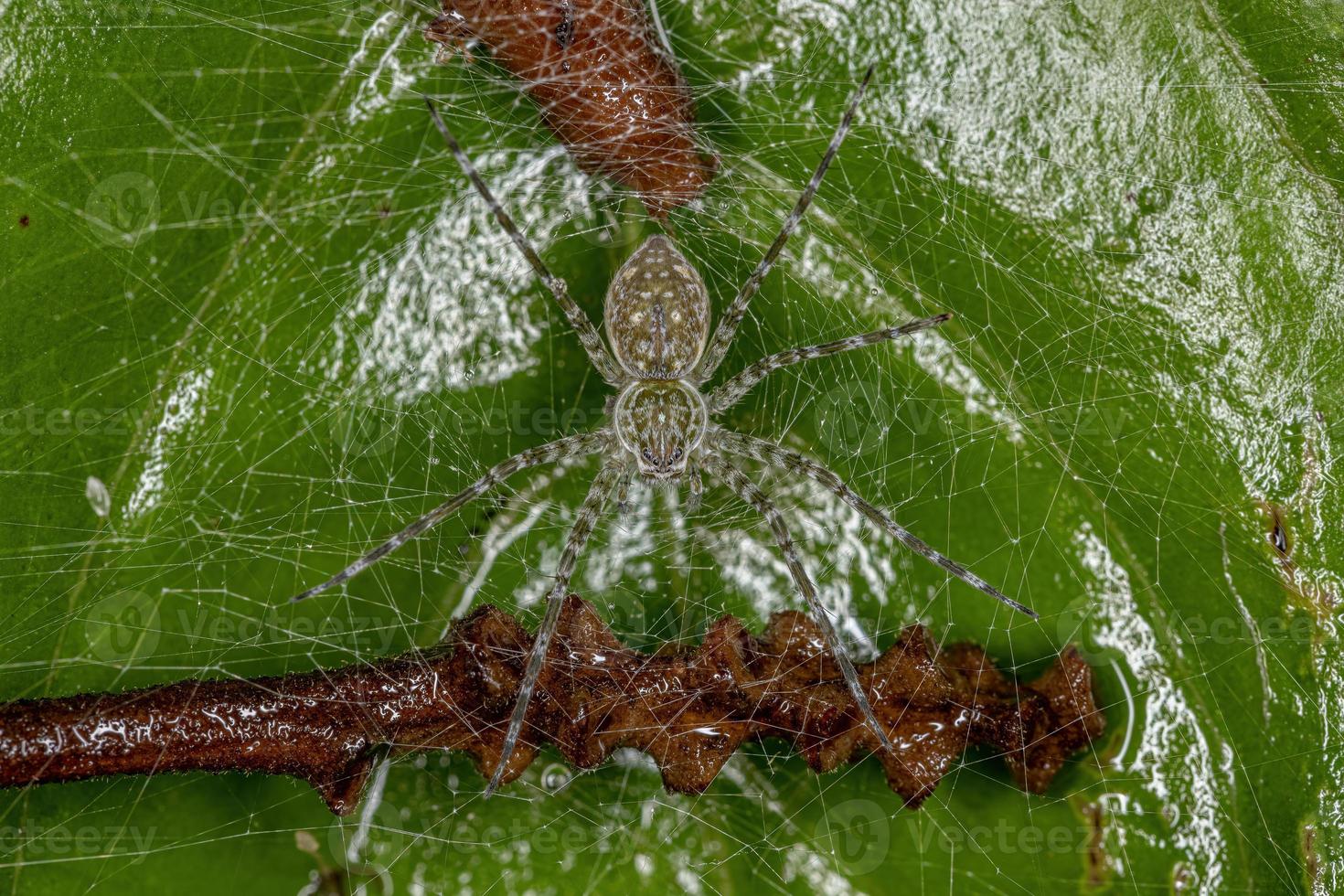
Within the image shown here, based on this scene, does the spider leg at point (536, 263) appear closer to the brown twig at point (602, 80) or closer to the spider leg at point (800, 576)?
the brown twig at point (602, 80)

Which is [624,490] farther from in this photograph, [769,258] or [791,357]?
[769,258]

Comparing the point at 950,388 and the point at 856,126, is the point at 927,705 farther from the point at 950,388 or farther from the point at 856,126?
the point at 856,126

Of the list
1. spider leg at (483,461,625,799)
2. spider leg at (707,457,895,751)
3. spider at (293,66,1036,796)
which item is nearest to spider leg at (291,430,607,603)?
spider at (293,66,1036,796)

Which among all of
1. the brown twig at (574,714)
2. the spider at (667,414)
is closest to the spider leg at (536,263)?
the spider at (667,414)

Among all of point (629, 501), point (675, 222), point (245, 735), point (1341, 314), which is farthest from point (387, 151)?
point (1341, 314)

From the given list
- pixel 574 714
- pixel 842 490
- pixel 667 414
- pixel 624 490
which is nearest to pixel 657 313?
pixel 667 414

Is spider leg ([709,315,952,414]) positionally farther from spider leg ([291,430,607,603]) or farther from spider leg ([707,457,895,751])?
spider leg ([291,430,607,603])

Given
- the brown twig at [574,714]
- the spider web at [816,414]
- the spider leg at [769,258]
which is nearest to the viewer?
the brown twig at [574,714]
